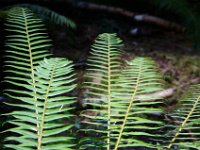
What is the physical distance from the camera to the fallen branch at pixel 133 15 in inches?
169

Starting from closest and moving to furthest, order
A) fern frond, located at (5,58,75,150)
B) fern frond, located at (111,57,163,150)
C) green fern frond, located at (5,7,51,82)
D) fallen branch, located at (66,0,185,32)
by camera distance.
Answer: fern frond, located at (5,58,75,150), fern frond, located at (111,57,163,150), green fern frond, located at (5,7,51,82), fallen branch, located at (66,0,185,32)

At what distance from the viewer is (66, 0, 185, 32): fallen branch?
4.29 meters

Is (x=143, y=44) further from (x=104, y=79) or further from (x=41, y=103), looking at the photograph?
(x=41, y=103)

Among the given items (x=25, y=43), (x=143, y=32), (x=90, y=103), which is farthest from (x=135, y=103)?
(x=143, y=32)

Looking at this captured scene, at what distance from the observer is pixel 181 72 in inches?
130

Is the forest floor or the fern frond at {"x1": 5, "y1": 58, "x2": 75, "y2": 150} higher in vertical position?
the fern frond at {"x1": 5, "y1": 58, "x2": 75, "y2": 150}

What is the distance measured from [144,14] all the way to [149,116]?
1.99m

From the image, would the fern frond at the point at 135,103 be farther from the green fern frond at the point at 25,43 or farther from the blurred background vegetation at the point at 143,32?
the blurred background vegetation at the point at 143,32

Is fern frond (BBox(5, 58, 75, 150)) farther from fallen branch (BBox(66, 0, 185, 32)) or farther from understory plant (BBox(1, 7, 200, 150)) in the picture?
fallen branch (BBox(66, 0, 185, 32))

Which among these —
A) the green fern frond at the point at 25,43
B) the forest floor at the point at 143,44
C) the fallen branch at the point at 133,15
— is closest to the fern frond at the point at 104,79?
the green fern frond at the point at 25,43

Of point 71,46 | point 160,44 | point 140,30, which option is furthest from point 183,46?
point 71,46

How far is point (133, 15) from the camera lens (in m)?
4.38

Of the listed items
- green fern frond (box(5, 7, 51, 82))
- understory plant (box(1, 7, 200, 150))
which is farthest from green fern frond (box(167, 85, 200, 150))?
green fern frond (box(5, 7, 51, 82))

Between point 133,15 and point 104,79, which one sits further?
point 133,15
